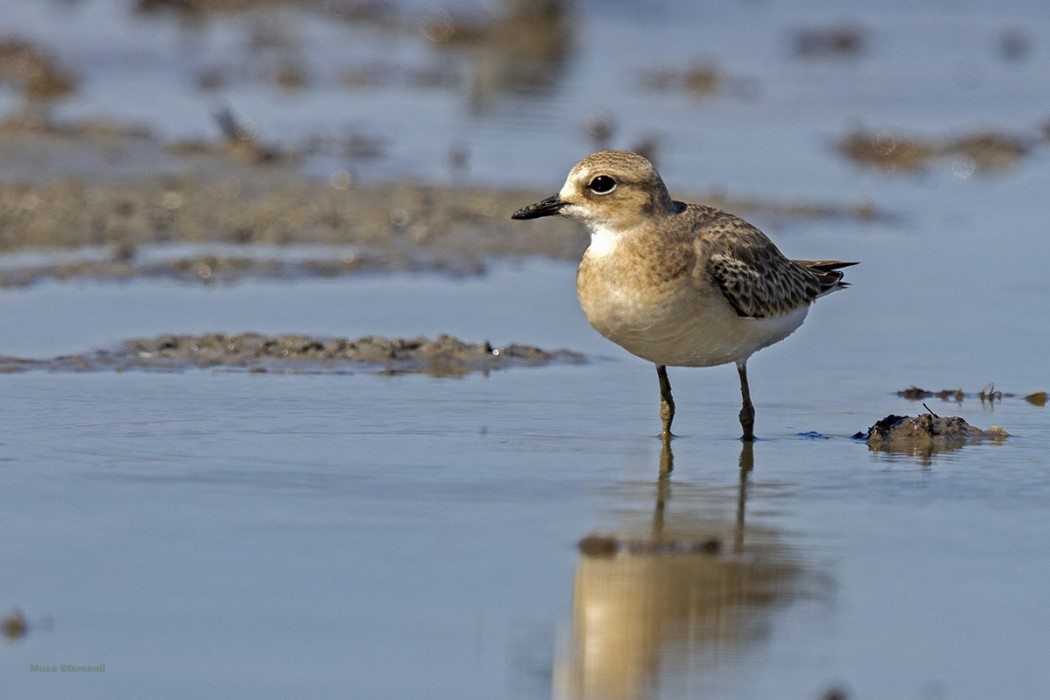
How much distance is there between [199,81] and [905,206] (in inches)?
328

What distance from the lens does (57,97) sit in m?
17.6

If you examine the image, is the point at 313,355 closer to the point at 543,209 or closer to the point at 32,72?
the point at 543,209

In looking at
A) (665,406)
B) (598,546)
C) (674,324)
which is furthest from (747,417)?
(598,546)

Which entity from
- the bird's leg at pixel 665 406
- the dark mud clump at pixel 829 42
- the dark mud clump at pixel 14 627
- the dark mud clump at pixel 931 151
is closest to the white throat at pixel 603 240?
the bird's leg at pixel 665 406

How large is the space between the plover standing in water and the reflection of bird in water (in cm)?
115

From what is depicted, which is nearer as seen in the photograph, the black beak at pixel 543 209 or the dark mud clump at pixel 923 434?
the dark mud clump at pixel 923 434

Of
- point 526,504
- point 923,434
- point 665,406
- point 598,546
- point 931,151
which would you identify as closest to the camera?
point 598,546

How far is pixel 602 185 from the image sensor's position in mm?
7895

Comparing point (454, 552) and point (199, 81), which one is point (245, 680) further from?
point (199, 81)

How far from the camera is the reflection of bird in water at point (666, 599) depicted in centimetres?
520

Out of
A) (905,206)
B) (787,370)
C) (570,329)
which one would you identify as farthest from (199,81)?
(787,370)

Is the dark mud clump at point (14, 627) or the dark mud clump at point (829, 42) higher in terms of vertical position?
the dark mud clump at point (829, 42)

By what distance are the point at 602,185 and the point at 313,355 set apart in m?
2.19

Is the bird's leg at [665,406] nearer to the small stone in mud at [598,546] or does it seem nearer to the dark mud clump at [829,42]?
the small stone in mud at [598,546]
